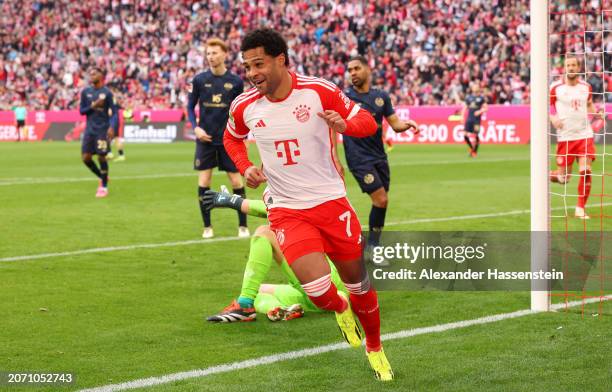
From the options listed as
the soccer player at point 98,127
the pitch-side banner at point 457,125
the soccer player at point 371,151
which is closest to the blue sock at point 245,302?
the soccer player at point 371,151

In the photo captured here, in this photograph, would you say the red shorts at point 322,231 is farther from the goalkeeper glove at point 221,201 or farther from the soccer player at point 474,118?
the soccer player at point 474,118

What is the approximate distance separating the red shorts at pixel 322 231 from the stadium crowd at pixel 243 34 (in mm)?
28601

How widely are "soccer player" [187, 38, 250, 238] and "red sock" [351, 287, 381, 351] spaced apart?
5.78 metres

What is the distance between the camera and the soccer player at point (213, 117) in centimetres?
1098

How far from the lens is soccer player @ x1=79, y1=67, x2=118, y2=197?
1633 centimetres

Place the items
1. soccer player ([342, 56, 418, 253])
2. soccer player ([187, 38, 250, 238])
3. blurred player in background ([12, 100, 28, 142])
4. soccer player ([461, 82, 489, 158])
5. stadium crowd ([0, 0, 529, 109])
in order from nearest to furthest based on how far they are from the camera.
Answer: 1. soccer player ([342, 56, 418, 253])
2. soccer player ([187, 38, 250, 238])
3. soccer player ([461, 82, 489, 158])
4. stadium crowd ([0, 0, 529, 109])
5. blurred player in background ([12, 100, 28, 142])

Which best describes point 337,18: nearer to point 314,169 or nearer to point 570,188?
point 570,188

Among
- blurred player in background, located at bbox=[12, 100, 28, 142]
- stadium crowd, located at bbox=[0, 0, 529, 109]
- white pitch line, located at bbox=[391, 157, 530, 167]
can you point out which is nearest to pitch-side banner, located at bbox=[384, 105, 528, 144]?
stadium crowd, located at bbox=[0, 0, 529, 109]

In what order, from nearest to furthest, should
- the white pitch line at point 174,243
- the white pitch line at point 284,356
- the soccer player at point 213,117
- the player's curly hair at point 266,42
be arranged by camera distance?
the white pitch line at point 284,356 < the player's curly hair at point 266,42 < the white pitch line at point 174,243 < the soccer player at point 213,117

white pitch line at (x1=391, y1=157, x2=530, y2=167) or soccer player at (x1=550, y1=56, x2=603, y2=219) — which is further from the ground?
soccer player at (x1=550, y1=56, x2=603, y2=219)

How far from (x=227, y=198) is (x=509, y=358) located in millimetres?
2604

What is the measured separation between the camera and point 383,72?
38.3m

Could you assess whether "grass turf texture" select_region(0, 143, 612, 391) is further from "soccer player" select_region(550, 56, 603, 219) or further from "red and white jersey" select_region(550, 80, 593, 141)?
"red and white jersey" select_region(550, 80, 593, 141)

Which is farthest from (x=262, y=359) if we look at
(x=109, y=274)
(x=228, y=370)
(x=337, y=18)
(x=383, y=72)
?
(x=337, y=18)
